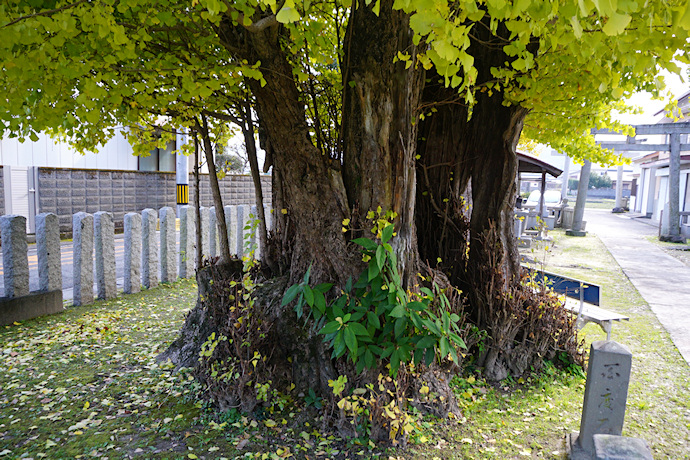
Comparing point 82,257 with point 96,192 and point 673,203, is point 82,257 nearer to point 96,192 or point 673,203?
point 96,192

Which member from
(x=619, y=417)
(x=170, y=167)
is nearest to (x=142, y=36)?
(x=619, y=417)

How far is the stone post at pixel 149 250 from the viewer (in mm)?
6949

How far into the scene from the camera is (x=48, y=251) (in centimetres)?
544

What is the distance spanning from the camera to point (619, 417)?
3.28 metres

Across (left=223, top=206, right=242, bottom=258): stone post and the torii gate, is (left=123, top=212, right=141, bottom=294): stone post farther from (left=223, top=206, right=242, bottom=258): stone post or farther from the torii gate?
the torii gate

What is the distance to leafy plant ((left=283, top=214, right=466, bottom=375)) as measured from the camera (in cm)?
278

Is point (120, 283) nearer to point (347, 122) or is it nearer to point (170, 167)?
point (347, 122)

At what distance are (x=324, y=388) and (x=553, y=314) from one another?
2565 millimetres

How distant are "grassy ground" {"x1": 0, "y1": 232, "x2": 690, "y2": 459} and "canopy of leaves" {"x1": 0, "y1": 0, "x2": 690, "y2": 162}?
211 cm

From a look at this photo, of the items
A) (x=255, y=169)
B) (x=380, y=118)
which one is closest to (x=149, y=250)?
(x=255, y=169)

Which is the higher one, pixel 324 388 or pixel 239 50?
pixel 239 50

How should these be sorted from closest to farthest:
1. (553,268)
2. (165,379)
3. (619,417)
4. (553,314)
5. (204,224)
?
(619,417), (165,379), (553,314), (204,224), (553,268)

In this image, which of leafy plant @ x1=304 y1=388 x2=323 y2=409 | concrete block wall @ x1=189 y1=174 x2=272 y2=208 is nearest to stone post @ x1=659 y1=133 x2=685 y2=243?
concrete block wall @ x1=189 y1=174 x2=272 y2=208

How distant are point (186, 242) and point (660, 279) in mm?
9576
